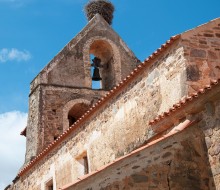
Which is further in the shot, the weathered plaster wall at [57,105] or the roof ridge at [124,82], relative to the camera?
the weathered plaster wall at [57,105]

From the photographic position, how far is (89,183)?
6.15 metres

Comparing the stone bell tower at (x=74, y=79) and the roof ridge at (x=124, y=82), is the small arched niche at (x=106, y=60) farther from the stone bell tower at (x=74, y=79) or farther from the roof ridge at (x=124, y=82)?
the roof ridge at (x=124, y=82)

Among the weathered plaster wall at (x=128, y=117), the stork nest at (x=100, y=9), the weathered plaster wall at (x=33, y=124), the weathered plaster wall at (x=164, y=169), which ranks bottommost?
the weathered plaster wall at (x=164, y=169)

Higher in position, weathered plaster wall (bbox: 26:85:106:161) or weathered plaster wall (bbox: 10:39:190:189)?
weathered plaster wall (bbox: 26:85:106:161)

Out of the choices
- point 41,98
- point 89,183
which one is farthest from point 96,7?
point 89,183

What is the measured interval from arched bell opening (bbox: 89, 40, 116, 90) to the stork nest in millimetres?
1958

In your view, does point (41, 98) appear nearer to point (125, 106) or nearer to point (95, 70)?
point (95, 70)

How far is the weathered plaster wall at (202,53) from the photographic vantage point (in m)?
8.22

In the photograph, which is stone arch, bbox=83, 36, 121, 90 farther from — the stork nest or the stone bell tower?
the stork nest

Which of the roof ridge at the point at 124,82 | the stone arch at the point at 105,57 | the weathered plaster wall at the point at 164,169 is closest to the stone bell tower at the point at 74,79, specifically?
the stone arch at the point at 105,57

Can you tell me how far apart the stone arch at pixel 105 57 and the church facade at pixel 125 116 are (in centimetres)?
4

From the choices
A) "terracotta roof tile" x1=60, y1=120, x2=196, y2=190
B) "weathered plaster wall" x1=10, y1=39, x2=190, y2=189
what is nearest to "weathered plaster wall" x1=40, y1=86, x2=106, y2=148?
"weathered plaster wall" x1=10, y1=39, x2=190, y2=189

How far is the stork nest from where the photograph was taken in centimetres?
1872

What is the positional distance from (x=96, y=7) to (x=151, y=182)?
45.8ft
